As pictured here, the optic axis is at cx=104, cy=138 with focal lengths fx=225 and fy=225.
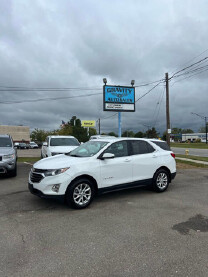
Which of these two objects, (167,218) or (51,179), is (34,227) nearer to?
(51,179)

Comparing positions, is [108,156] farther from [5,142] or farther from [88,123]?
Answer: [88,123]

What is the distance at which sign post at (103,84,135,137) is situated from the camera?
1550 centimetres

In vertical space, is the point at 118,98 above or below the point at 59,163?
above

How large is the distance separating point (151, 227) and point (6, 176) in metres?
7.10

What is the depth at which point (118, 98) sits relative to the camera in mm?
15812

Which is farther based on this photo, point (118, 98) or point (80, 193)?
point (118, 98)

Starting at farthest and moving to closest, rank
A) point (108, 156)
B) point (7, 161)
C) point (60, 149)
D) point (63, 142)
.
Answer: point (63, 142) → point (60, 149) → point (7, 161) → point (108, 156)

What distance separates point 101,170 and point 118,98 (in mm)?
10961

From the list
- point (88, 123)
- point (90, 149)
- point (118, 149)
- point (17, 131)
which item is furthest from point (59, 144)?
point (17, 131)

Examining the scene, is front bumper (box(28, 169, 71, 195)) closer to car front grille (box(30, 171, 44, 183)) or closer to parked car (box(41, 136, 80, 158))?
car front grille (box(30, 171, 44, 183))

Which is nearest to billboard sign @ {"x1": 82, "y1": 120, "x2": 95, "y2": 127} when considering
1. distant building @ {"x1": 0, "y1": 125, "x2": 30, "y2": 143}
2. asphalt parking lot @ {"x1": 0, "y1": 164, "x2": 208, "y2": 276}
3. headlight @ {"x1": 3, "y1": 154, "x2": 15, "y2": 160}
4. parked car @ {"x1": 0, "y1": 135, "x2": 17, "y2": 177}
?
parked car @ {"x1": 0, "y1": 135, "x2": 17, "y2": 177}

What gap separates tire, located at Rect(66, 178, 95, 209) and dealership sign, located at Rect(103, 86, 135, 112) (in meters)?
10.7

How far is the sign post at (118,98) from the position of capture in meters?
15.5

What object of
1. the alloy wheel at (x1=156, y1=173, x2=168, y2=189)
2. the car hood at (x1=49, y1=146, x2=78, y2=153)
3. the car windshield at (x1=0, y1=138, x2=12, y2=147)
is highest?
the car windshield at (x1=0, y1=138, x2=12, y2=147)
